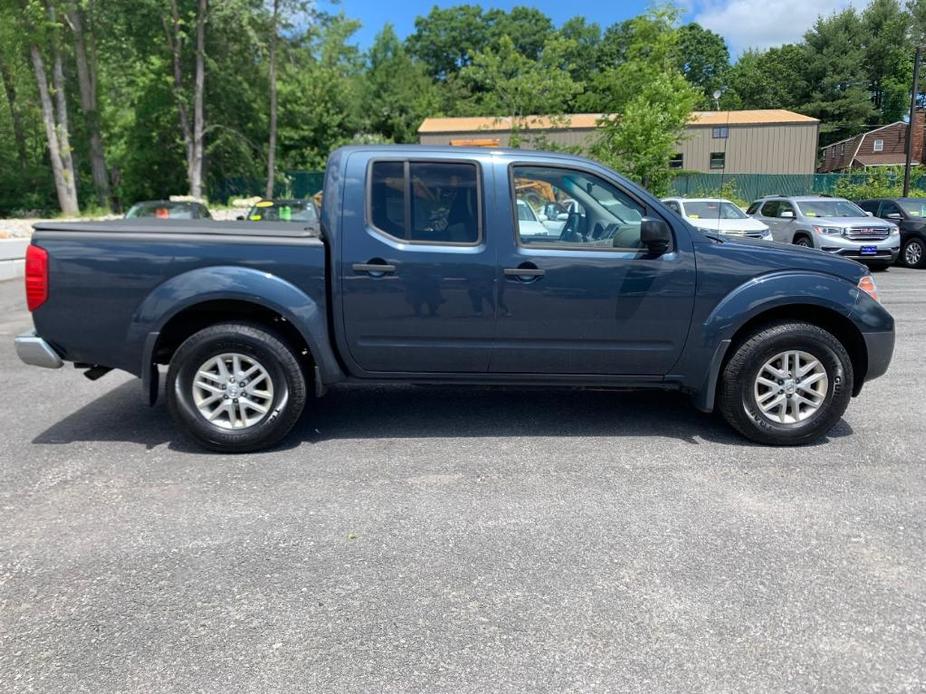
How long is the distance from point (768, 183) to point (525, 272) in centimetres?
3795

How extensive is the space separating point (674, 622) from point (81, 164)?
144ft

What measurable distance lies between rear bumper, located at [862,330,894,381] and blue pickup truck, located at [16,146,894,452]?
13 mm

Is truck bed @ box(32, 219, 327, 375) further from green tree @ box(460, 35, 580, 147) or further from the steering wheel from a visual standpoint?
green tree @ box(460, 35, 580, 147)

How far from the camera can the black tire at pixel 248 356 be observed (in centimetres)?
462

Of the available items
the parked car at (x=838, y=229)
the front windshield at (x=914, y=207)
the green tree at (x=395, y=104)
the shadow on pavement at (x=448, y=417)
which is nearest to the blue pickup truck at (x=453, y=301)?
the shadow on pavement at (x=448, y=417)

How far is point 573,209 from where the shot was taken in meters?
4.86

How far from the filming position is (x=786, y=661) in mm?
2629

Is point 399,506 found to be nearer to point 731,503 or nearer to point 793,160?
point 731,503

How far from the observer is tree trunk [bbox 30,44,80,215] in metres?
26.5

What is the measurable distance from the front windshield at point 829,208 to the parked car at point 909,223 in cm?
128

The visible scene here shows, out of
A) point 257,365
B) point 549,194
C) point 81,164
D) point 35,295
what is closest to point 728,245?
point 549,194

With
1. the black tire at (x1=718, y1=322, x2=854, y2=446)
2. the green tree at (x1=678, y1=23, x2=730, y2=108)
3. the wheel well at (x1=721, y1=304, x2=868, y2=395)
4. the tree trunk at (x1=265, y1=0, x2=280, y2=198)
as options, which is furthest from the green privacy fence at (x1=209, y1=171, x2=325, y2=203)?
the green tree at (x1=678, y1=23, x2=730, y2=108)

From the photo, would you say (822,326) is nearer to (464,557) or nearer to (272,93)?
(464,557)

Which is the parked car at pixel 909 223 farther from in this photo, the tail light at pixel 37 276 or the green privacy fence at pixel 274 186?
the green privacy fence at pixel 274 186
